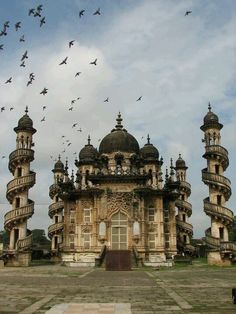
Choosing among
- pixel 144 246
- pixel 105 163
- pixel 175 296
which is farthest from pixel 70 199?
pixel 175 296

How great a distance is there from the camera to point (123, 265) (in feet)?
116

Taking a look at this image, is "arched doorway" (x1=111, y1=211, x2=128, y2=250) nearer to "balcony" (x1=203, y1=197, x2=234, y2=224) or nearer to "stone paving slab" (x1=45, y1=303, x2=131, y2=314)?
"balcony" (x1=203, y1=197, x2=234, y2=224)

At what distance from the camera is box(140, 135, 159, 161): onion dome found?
50.0 metres

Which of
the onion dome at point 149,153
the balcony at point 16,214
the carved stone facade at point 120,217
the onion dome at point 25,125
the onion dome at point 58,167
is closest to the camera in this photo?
the carved stone facade at point 120,217

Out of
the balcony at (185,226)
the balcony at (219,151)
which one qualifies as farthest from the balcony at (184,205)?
the balcony at (219,151)

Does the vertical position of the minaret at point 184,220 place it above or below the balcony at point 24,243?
above

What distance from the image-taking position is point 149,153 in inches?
1998

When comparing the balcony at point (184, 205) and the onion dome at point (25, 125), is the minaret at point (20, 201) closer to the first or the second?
the onion dome at point (25, 125)

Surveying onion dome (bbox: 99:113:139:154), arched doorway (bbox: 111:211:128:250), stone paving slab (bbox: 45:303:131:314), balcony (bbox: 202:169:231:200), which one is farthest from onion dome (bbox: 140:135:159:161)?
stone paving slab (bbox: 45:303:131:314)

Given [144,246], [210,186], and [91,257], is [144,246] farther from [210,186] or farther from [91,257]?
[210,186]

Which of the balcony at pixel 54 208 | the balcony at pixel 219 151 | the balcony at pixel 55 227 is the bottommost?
the balcony at pixel 55 227

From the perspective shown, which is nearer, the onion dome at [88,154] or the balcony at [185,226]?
the onion dome at [88,154]

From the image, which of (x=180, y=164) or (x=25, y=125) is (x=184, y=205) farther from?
(x=25, y=125)

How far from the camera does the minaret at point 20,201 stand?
43156 mm
